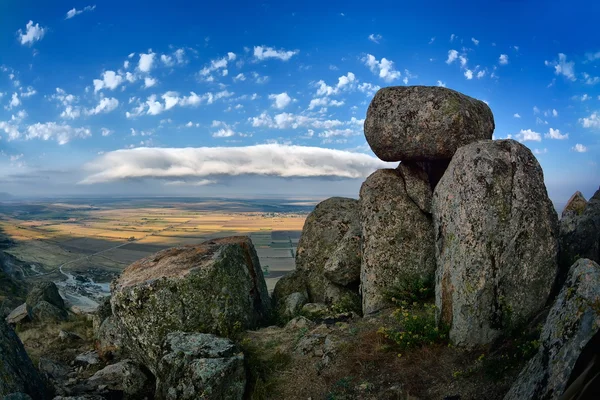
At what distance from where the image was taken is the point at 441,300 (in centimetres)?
1381

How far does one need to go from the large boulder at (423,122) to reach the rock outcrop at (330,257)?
611cm

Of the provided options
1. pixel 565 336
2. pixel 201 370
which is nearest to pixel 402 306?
pixel 201 370

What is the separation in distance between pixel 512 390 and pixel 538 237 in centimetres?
613

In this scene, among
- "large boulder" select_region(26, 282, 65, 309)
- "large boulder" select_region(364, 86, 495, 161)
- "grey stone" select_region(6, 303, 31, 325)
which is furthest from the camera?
"large boulder" select_region(26, 282, 65, 309)

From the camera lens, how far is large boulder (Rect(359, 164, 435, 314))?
1861 cm

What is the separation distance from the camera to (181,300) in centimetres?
1583

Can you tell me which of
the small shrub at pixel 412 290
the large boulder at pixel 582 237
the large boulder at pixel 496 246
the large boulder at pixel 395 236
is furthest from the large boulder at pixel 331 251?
the large boulder at pixel 582 237

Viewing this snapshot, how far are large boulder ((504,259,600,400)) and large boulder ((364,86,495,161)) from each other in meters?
9.61

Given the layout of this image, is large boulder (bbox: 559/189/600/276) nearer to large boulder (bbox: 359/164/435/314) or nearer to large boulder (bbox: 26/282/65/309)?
large boulder (bbox: 359/164/435/314)

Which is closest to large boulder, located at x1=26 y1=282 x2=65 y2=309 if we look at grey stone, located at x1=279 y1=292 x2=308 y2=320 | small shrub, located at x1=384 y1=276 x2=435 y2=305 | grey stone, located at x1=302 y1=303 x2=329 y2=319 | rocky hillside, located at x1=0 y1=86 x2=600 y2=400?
rocky hillside, located at x1=0 y1=86 x2=600 y2=400

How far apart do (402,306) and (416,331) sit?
311 centimetres

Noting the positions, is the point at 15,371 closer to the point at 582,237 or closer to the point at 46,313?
the point at 46,313

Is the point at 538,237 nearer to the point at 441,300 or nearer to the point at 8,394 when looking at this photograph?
the point at 441,300

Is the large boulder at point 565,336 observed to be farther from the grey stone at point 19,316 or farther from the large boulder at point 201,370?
the grey stone at point 19,316
